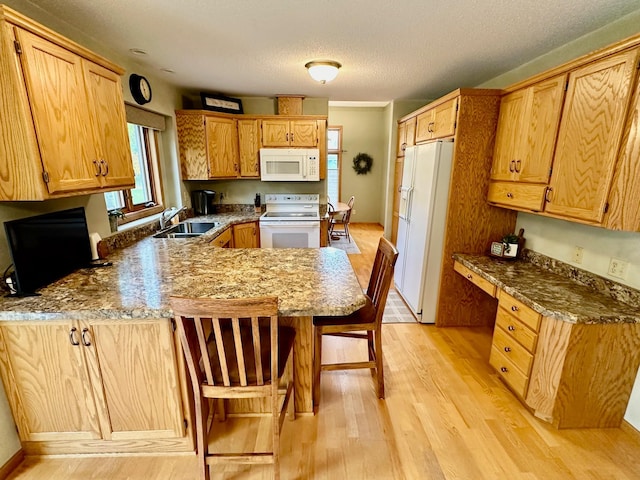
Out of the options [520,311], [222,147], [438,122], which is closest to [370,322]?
[520,311]

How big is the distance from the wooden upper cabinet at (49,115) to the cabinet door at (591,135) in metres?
2.78

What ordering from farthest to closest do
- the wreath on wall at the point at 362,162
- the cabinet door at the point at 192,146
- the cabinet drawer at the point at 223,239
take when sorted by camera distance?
the wreath on wall at the point at 362,162 → the cabinet door at the point at 192,146 → the cabinet drawer at the point at 223,239

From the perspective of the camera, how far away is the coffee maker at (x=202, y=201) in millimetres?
3887

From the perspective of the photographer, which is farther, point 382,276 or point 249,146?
point 249,146

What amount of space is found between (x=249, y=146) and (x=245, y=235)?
1165 mm

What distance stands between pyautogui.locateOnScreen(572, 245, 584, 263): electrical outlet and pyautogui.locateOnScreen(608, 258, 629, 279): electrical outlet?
0.20 m

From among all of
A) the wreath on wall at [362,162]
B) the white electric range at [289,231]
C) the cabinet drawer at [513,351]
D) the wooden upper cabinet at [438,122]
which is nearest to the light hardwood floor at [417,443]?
the cabinet drawer at [513,351]

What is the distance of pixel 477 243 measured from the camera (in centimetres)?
270

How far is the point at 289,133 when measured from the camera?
3.79m

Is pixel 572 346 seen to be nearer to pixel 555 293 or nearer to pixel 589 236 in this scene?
pixel 555 293

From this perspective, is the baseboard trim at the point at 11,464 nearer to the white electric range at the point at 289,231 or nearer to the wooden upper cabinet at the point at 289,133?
the white electric range at the point at 289,231

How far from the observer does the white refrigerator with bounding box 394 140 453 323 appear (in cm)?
264

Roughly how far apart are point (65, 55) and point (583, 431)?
350cm

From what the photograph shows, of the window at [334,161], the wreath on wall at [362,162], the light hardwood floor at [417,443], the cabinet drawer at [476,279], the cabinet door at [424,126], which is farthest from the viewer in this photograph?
the wreath on wall at [362,162]
